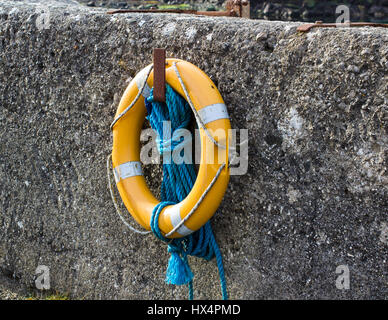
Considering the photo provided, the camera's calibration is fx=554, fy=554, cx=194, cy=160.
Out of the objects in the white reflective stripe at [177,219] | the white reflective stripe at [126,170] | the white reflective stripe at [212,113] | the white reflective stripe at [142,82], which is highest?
the white reflective stripe at [142,82]

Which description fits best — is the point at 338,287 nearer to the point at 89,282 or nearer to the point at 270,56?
the point at 270,56

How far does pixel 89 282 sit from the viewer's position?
2.94 meters

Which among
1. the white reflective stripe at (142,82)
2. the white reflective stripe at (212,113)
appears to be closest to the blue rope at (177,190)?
the white reflective stripe at (142,82)

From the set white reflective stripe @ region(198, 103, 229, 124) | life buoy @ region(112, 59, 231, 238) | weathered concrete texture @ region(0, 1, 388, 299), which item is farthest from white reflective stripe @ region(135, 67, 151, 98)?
white reflective stripe @ region(198, 103, 229, 124)

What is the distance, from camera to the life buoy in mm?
2236

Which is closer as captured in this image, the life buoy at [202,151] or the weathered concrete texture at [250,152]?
the weathered concrete texture at [250,152]

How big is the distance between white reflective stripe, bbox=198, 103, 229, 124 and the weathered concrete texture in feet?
0.35

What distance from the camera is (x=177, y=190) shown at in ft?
7.94

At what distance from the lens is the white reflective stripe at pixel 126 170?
98.8 inches

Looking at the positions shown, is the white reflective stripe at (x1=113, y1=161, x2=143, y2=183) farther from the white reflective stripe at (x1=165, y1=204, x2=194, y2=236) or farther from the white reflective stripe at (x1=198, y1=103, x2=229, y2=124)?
the white reflective stripe at (x1=198, y1=103, x2=229, y2=124)

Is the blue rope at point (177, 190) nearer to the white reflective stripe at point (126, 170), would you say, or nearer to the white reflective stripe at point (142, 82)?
the white reflective stripe at point (142, 82)

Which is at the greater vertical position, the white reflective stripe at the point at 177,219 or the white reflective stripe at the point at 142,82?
the white reflective stripe at the point at 142,82

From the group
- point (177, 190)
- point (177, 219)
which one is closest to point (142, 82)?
point (177, 190)

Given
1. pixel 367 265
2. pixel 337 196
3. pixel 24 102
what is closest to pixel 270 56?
pixel 337 196
